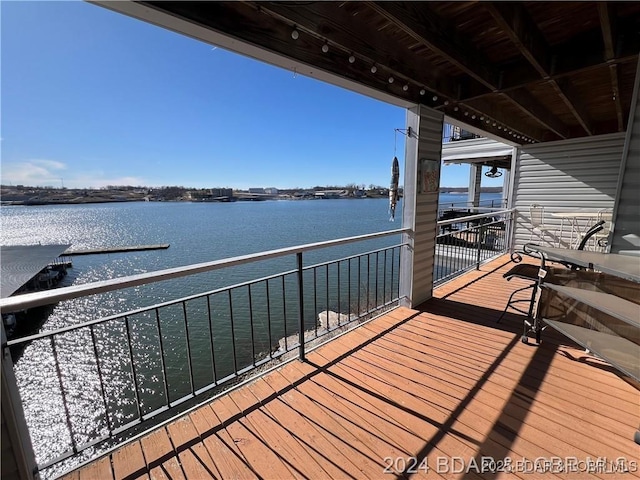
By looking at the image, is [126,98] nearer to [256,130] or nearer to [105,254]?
[256,130]

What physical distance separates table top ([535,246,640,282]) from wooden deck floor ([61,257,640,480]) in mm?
906

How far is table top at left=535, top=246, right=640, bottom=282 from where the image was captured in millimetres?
1454

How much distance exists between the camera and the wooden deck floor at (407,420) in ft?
4.50

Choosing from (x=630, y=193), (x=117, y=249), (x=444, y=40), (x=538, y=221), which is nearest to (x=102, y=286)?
(x=444, y=40)

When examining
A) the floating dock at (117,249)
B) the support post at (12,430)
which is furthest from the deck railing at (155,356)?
the floating dock at (117,249)

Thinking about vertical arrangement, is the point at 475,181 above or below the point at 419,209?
above

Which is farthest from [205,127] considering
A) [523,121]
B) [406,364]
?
[406,364]

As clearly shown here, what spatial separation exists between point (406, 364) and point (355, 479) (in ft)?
3.45

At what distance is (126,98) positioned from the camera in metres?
11.9

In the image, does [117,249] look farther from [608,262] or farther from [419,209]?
[608,262]

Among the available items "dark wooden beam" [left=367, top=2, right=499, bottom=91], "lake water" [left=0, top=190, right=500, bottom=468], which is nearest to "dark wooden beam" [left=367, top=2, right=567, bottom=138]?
"dark wooden beam" [left=367, top=2, right=499, bottom=91]

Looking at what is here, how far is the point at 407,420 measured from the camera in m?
1.66

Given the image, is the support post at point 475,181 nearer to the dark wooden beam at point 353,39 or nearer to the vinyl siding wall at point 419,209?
the vinyl siding wall at point 419,209

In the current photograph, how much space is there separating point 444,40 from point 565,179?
5.06 meters
